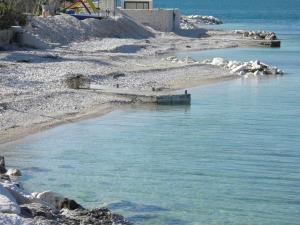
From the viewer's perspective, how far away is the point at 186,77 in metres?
35.8

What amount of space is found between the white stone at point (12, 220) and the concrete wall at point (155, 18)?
184 ft

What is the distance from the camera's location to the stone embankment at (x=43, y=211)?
1054cm

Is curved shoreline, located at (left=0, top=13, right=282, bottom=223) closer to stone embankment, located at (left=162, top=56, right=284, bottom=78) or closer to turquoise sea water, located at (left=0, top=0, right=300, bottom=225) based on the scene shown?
stone embankment, located at (left=162, top=56, right=284, bottom=78)

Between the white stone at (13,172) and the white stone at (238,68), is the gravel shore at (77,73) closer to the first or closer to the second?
the white stone at (238,68)

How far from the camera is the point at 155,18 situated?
223 ft

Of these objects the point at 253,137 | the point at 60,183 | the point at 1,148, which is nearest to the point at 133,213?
the point at 60,183

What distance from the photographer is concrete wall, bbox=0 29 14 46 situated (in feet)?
126

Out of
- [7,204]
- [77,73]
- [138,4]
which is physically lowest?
[7,204]

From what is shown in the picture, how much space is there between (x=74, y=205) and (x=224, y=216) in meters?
2.53

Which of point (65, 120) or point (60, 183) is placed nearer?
point (60, 183)

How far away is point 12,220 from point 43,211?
63.2 inches

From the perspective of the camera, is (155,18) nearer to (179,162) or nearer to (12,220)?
(179,162)

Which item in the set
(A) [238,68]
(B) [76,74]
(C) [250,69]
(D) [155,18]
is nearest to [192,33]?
(D) [155,18]

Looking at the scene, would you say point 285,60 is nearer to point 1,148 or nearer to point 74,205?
point 1,148
